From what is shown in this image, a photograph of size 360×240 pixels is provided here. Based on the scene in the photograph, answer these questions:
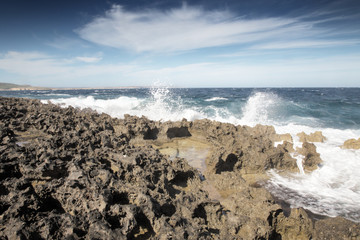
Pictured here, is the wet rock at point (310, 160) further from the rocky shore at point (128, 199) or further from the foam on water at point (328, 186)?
the rocky shore at point (128, 199)

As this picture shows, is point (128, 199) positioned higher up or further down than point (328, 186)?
higher up

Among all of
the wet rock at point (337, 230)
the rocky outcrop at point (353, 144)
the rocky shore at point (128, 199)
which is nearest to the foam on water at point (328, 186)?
the rocky outcrop at point (353, 144)

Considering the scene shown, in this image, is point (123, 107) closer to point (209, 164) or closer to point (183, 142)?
point (183, 142)

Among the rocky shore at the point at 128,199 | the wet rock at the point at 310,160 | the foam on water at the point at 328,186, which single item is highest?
the rocky shore at the point at 128,199

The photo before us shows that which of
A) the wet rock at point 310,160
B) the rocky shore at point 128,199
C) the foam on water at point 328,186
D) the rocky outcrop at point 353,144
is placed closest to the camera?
the rocky shore at point 128,199

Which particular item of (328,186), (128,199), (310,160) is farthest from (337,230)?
(310,160)

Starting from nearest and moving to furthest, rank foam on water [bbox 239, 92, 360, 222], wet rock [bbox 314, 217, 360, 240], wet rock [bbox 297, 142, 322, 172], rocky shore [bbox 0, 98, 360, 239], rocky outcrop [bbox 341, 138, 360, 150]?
rocky shore [bbox 0, 98, 360, 239]
wet rock [bbox 314, 217, 360, 240]
foam on water [bbox 239, 92, 360, 222]
wet rock [bbox 297, 142, 322, 172]
rocky outcrop [bbox 341, 138, 360, 150]

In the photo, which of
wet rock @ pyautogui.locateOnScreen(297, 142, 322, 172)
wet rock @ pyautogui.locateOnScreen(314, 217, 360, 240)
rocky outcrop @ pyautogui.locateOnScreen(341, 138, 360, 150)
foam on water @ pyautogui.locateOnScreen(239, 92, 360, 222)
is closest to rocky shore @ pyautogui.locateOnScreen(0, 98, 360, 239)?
wet rock @ pyautogui.locateOnScreen(314, 217, 360, 240)

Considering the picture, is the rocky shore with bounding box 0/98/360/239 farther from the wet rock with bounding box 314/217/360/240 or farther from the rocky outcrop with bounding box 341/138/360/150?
the rocky outcrop with bounding box 341/138/360/150

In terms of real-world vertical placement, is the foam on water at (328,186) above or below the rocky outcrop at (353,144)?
below

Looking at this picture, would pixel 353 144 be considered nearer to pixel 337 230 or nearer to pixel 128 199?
pixel 337 230

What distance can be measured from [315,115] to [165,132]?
56.7 feet

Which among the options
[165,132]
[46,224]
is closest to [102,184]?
[46,224]

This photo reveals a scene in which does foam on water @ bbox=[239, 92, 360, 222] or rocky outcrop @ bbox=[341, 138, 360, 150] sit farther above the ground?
rocky outcrop @ bbox=[341, 138, 360, 150]
